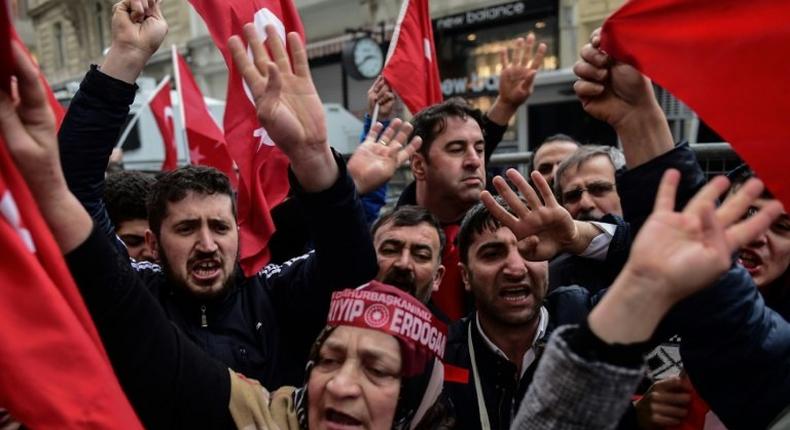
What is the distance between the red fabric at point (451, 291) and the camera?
10.3 feet

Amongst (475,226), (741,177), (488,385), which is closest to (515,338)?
(488,385)

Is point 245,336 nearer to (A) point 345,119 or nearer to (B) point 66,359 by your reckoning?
(B) point 66,359

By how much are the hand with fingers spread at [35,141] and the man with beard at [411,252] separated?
61.3 inches

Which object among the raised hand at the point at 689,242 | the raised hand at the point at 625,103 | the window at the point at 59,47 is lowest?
the window at the point at 59,47

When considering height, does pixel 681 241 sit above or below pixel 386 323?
above

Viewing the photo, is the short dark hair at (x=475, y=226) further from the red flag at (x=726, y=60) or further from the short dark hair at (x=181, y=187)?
the red flag at (x=726, y=60)

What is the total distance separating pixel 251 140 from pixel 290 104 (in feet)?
4.51

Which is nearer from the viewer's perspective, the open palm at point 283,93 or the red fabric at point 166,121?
the open palm at point 283,93

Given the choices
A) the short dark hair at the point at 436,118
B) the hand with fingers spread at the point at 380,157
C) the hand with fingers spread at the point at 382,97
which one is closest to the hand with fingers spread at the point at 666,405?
the hand with fingers spread at the point at 380,157

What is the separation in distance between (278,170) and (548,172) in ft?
6.15

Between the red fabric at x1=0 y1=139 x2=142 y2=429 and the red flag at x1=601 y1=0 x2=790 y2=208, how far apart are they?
1295mm

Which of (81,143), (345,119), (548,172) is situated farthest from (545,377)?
(345,119)

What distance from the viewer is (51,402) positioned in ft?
3.63

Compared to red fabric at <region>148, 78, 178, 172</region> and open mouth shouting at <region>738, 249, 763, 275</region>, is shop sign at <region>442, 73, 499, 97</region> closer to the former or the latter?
red fabric at <region>148, 78, 178, 172</region>
